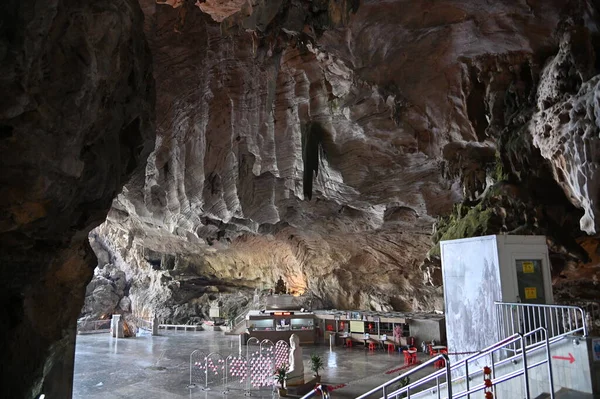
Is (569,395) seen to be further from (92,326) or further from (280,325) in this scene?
(92,326)

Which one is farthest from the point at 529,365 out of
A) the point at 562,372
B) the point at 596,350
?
the point at 596,350

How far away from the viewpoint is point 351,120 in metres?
14.4

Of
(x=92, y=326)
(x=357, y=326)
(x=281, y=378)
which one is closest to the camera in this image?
(x=281, y=378)

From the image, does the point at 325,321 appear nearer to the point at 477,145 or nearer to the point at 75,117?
the point at 477,145

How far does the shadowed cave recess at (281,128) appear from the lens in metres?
6.77

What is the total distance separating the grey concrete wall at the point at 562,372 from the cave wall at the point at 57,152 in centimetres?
774

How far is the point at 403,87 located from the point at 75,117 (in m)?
9.47

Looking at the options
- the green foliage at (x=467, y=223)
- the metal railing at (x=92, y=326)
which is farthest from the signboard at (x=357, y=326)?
the metal railing at (x=92, y=326)

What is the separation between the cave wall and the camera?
603 centimetres

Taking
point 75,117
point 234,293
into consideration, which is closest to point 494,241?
point 75,117

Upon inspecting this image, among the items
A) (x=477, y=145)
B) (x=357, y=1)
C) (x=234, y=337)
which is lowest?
(x=234, y=337)

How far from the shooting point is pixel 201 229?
76.8 ft

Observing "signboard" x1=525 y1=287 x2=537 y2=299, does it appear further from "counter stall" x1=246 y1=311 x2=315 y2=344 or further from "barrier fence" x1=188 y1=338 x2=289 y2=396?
"counter stall" x1=246 y1=311 x2=315 y2=344

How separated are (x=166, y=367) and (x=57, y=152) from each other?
13.3 meters
